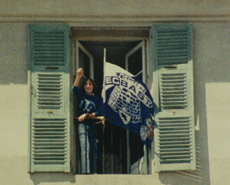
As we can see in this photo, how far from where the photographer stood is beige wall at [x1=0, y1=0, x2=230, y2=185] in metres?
13.3

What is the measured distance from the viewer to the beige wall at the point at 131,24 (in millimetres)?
13273

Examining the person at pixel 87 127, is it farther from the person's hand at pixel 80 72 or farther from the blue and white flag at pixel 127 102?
the blue and white flag at pixel 127 102

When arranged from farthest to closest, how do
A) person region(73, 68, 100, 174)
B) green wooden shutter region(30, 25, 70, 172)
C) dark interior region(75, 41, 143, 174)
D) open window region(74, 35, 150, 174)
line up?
dark interior region(75, 41, 143, 174) → open window region(74, 35, 150, 174) → person region(73, 68, 100, 174) → green wooden shutter region(30, 25, 70, 172)

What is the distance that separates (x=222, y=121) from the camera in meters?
13.5

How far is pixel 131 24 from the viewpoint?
544 inches

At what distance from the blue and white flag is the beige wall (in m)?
0.68

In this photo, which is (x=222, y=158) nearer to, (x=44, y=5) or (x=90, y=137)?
(x=90, y=137)

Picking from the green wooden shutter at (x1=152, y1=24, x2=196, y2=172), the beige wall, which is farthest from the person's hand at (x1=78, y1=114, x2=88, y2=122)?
the green wooden shutter at (x1=152, y1=24, x2=196, y2=172)

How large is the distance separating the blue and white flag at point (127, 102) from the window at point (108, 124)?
20 centimetres

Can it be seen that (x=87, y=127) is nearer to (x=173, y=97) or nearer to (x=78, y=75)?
(x=78, y=75)

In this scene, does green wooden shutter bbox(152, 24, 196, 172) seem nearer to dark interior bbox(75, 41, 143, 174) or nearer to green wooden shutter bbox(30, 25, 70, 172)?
dark interior bbox(75, 41, 143, 174)

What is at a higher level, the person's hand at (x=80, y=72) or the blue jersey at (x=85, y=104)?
the person's hand at (x=80, y=72)

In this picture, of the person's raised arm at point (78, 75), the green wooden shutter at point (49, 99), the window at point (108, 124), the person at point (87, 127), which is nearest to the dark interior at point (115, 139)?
the window at point (108, 124)

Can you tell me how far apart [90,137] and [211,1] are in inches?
102
